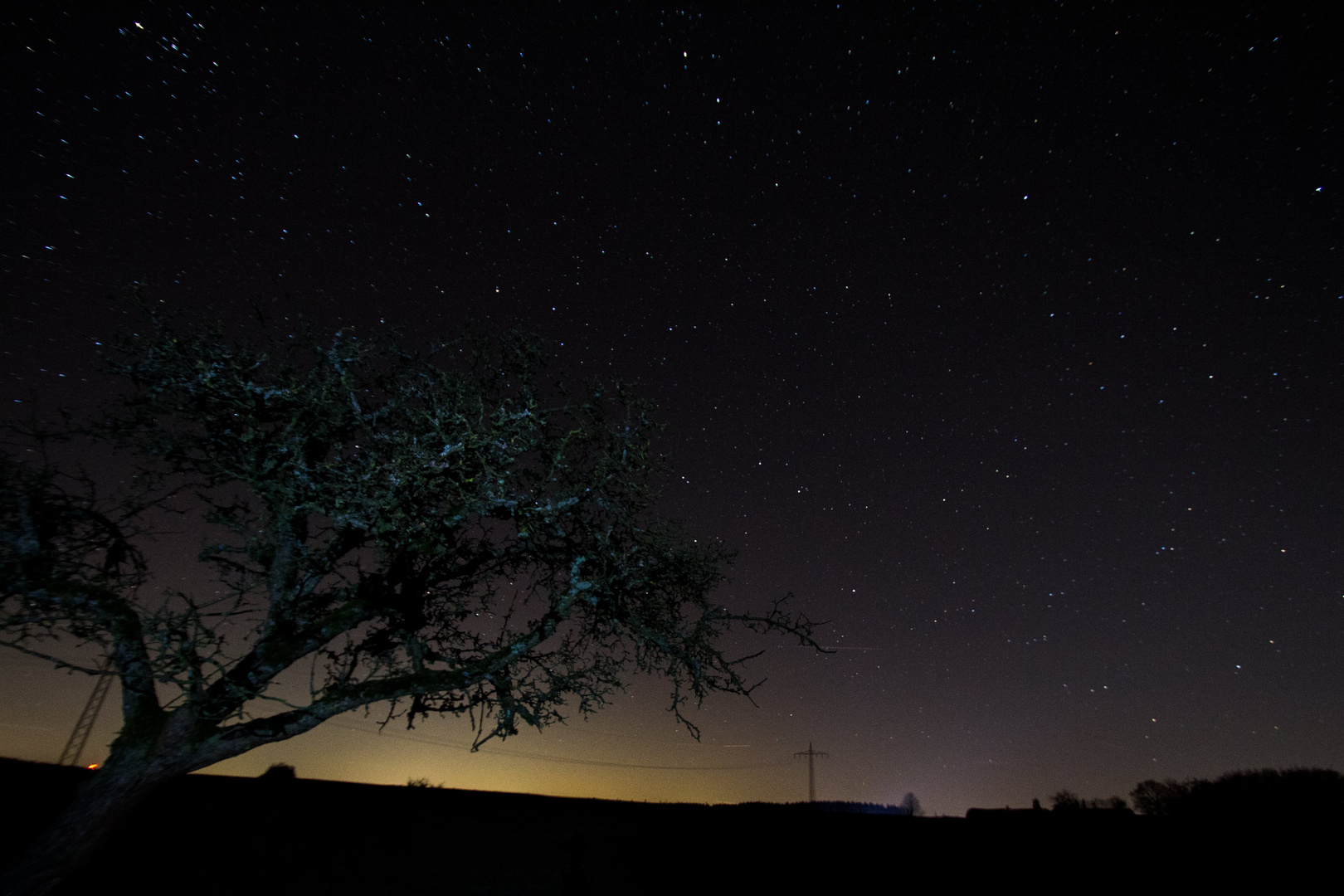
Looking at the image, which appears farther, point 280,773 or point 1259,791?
point 1259,791

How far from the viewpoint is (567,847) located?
30.2ft

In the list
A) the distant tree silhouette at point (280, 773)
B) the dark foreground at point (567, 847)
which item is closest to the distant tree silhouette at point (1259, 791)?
the dark foreground at point (567, 847)

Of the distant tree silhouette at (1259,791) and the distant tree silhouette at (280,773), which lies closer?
the distant tree silhouette at (280,773)

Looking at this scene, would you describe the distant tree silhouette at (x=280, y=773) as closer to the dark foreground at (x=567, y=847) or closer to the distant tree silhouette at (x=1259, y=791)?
the dark foreground at (x=567, y=847)

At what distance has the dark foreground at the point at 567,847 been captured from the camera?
7.26 m

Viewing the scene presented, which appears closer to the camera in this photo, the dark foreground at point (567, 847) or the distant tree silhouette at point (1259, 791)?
the dark foreground at point (567, 847)

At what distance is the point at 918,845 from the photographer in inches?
412

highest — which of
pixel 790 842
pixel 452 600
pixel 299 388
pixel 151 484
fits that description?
pixel 299 388

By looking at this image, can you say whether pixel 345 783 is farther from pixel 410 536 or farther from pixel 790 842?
pixel 790 842

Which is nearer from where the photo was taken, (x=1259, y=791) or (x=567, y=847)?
(x=567, y=847)

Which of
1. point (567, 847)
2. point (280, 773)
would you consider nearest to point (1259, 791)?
point (567, 847)

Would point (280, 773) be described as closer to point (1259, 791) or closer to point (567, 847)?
point (567, 847)

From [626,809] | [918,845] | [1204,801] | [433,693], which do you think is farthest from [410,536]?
[1204,801]

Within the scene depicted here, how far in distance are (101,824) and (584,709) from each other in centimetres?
521
